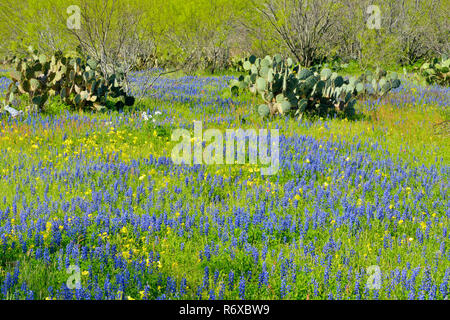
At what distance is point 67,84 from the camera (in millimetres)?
10719

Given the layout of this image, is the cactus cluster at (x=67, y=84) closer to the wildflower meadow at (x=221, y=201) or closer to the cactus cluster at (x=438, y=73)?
the wildflower meadow at (x=221, y=201)

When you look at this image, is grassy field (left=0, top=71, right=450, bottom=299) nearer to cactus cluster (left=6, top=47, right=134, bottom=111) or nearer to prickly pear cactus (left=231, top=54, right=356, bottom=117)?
prickly pear cactus (left=231, top=54, right=356, bottom=117)

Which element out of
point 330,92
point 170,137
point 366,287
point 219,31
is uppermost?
point 219,31

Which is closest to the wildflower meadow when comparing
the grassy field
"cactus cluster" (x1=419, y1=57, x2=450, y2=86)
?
the grassy field

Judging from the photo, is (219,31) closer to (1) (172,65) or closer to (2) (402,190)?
(1) (172,65)

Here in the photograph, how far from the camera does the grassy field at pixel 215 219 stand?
3.44m

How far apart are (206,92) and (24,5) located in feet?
41.4

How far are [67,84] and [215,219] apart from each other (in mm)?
7694

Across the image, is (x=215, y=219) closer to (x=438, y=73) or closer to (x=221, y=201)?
(x=221, y=201)

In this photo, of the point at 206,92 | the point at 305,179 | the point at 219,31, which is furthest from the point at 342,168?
the point at 219,31

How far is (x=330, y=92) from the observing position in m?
10.5

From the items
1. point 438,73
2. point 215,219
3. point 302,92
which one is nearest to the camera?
point 215,219

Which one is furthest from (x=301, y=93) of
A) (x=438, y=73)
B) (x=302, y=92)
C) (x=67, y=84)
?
(x=438, y=73)
